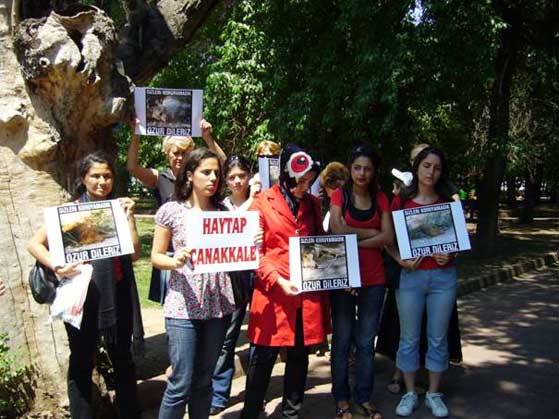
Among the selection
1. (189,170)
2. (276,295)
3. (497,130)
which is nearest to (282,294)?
(276,295)

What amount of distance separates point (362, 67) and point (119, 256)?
6.58 m

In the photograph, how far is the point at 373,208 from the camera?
4352 mm

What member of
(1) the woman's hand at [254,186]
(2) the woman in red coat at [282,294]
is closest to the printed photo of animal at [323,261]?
(2) the woman in red coat at [282,294]

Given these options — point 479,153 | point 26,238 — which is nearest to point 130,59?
point 26,238

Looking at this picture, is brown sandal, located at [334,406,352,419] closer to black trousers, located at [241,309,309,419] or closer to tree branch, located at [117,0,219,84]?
black trousers, located at [241,309,309,419]

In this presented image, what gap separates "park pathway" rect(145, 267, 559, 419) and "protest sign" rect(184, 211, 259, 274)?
168 centimetres

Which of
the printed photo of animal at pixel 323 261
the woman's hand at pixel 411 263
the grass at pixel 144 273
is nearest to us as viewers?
the printed photo of animal at pixel 323 261

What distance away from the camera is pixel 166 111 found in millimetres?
4477

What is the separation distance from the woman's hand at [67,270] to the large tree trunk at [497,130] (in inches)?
358

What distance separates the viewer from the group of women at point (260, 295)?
3490 millimetres

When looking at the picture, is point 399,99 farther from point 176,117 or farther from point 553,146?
point 553,146

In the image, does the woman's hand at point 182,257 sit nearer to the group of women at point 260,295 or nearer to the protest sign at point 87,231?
the group of women at point 260,295

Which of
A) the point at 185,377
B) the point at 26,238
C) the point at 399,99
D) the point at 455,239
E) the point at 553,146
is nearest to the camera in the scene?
the point at 185,377

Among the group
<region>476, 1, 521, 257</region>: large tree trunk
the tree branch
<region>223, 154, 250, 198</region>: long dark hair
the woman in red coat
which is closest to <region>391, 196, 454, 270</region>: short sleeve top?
the woman in red coat
